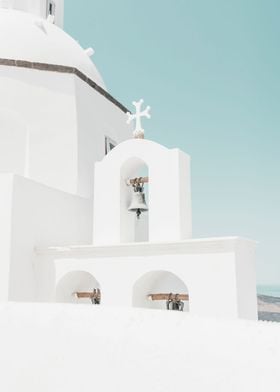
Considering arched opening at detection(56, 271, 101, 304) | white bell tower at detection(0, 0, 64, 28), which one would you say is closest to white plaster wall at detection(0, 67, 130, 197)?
arched opening at detection(56, 271, 101, 304)

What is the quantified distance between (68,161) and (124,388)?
678 cm

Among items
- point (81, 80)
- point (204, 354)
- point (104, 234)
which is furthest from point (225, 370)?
point (81, 80)

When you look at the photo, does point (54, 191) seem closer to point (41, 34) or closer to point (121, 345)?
point (41, 34)

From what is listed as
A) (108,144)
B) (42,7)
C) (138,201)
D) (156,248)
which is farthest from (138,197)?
(42,7)

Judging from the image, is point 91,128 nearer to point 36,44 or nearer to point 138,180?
point 36,44

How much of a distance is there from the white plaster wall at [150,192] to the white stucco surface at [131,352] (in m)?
3.55

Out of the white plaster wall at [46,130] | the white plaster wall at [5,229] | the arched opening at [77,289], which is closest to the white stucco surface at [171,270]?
the arched opening at [77,289]

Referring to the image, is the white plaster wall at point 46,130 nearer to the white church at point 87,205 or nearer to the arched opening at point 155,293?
the white church at point 87,205

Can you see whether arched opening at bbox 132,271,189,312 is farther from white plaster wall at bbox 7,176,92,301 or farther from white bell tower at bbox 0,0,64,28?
white bell tower at bbox 0,0,64,28

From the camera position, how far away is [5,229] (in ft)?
21.5

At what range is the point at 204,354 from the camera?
6.79 feet

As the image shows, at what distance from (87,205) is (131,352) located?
6.29 metres

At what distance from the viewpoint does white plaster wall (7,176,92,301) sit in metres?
6.62

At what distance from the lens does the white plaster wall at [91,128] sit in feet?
28.9
